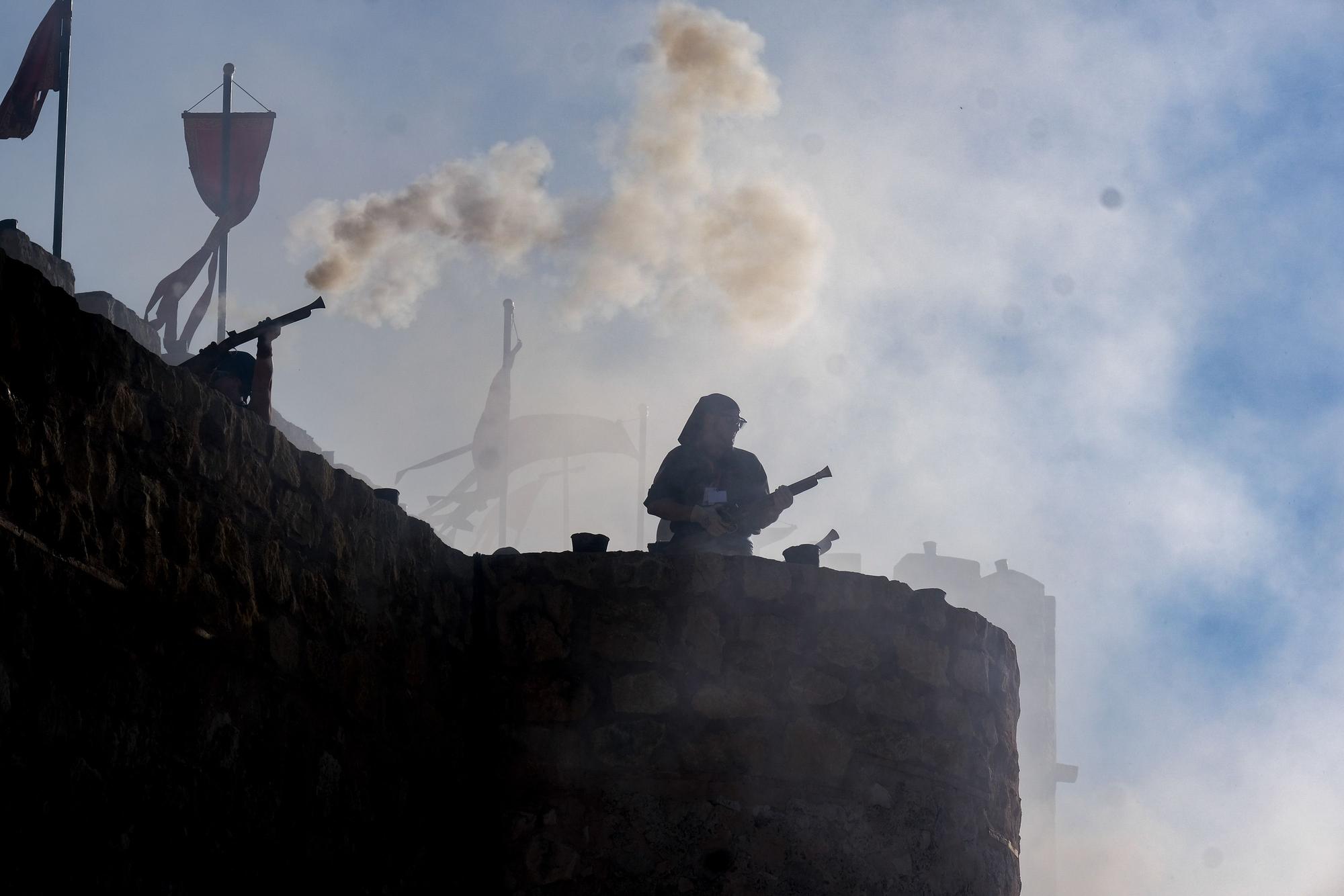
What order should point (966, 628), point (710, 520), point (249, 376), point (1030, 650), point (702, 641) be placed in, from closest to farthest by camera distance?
point (702, 641), point (966, 628), point (710, 520), point (249, 376), point (1030, 650)

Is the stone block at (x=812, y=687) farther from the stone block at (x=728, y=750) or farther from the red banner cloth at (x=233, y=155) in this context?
the red banner cloth at (x=233, y=155)

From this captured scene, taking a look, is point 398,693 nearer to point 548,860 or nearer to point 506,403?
point 548,860

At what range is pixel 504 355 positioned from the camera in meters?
23.2

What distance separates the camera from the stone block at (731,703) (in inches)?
194

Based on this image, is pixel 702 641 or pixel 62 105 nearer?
pixel 702 641

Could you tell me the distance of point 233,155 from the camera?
13.9m

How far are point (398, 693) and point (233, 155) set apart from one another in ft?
34.7

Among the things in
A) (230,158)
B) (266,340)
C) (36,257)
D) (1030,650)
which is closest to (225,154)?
(230,158)

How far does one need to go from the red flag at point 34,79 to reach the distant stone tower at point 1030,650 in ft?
80.5

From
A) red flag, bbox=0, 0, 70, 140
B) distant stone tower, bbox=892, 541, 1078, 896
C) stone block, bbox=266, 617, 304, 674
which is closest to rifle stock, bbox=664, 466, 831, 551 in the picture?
stone block, bbox=266, 617, 304, 674

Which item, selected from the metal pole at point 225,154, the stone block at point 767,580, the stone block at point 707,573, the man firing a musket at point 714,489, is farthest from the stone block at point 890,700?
the metal pole at point 225,154

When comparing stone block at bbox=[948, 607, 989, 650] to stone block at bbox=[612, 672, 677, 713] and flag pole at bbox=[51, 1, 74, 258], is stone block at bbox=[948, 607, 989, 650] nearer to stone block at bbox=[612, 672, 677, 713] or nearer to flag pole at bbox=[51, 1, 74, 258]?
stone block at bbox=[612, 672, 677, 713]

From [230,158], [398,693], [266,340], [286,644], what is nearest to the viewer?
[286,644]

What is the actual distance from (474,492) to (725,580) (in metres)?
18.6
